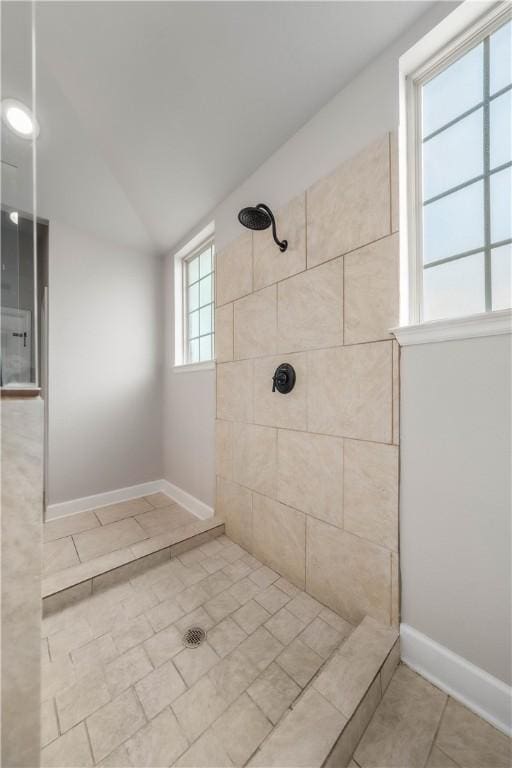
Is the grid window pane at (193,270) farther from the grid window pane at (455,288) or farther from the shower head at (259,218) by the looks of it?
the grid window pane at (455,288)

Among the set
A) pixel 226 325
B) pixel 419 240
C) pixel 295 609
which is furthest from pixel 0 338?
pixel 295 609

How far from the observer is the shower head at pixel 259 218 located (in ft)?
4.89

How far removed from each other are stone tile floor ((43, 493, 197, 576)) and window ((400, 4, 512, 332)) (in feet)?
7.24

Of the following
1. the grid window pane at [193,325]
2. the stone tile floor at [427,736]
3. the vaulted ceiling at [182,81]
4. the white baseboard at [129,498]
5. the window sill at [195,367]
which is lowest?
the stone tile floor at [427,736]

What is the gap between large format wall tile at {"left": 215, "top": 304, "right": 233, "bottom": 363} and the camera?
196 cm

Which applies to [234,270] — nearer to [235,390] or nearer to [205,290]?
[205,290]

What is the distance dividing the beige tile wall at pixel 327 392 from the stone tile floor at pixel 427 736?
0.75 ft

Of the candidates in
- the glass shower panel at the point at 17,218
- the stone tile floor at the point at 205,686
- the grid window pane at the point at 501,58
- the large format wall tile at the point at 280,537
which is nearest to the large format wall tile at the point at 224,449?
the large format wall tile at the point at 280,537

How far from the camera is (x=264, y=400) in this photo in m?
1.71

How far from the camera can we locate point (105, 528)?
2191mm

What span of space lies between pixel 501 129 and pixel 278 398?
1.35 meters

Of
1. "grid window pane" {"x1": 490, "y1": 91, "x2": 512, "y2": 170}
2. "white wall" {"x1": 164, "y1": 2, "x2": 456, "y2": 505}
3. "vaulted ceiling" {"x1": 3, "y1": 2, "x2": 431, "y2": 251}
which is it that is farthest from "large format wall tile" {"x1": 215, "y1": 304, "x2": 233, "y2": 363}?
"grid window pane" {"x1": 490, "y1": 91, "x2": 512, "y2": 170}

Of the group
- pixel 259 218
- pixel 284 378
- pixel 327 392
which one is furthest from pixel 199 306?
pixel 327 392

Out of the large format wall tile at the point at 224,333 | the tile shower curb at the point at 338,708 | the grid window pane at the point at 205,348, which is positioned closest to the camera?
the tile shower curb at the point at 338,708
